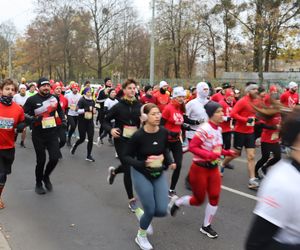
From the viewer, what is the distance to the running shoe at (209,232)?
4784 mm

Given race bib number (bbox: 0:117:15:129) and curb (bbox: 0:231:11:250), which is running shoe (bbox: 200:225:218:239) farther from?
race bib number (bbox: 0:117:15:129)

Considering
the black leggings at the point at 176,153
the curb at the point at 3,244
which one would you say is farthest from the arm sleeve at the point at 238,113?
the curb at the point at 3,244

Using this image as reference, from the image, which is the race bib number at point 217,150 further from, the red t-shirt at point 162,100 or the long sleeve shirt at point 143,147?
the red t-shirt at point 162,100

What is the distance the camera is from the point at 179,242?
15.2ft

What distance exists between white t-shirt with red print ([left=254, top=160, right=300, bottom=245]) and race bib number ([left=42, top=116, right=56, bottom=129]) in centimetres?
500

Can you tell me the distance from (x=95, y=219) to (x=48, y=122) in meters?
1.91

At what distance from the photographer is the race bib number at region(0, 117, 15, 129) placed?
5680 mm

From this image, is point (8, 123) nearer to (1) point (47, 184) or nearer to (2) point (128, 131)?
(1) point (47, 184)

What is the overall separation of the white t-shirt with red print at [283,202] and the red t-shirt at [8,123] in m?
4.54

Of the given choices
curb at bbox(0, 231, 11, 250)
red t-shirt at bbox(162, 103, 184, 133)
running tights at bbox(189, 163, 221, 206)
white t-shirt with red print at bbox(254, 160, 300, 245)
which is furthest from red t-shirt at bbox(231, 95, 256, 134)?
white t-shirt with red print at bbox(254, 160, 300, 245)

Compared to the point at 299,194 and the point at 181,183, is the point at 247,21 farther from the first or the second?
the point at 299,194

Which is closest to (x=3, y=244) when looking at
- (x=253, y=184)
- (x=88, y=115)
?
(x=253, y=184)

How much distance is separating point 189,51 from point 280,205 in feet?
161

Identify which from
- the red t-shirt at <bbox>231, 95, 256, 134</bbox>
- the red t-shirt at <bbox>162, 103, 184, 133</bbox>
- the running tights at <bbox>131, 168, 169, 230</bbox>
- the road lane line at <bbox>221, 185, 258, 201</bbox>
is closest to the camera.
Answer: the running tights at <bbox>131, 168, 169, 230</bbox>
